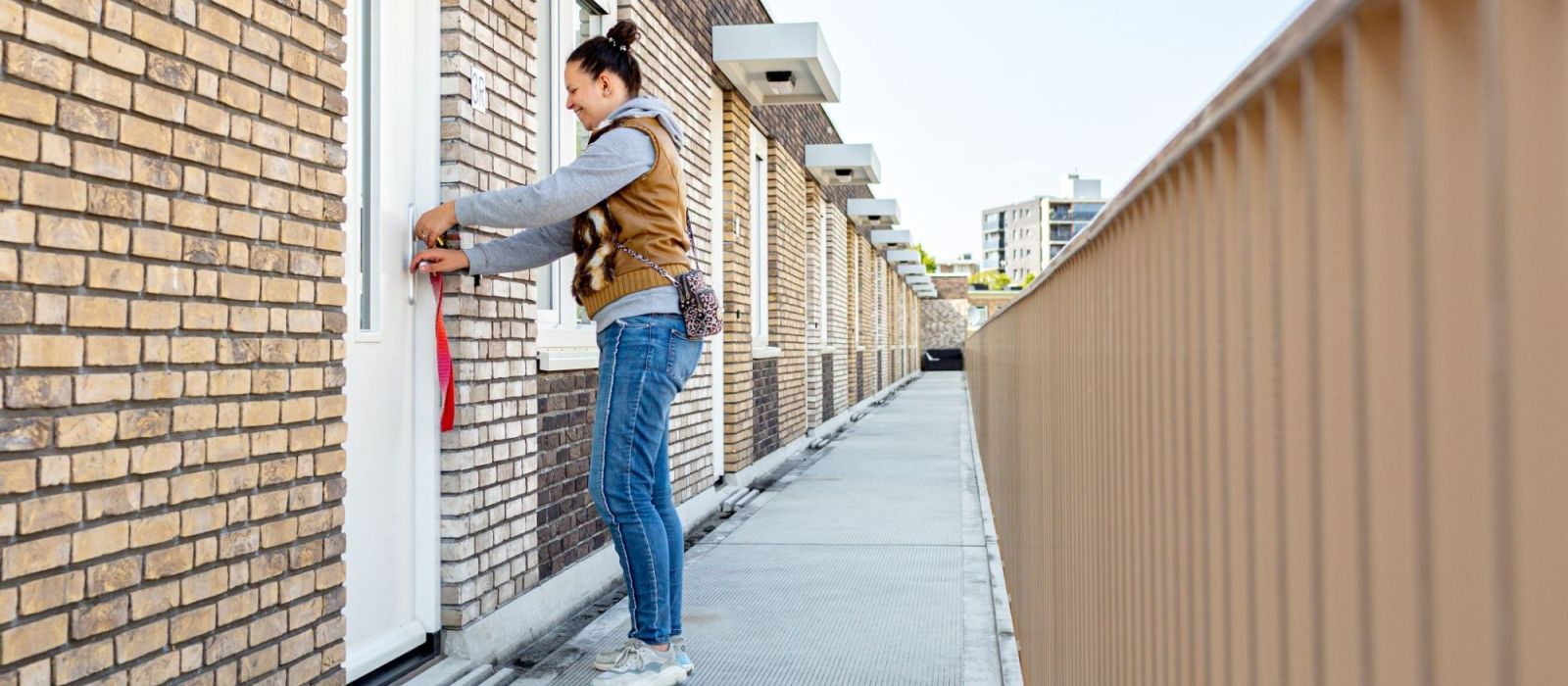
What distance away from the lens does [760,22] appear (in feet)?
31.4

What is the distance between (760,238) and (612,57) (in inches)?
256

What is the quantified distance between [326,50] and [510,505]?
67.5 inches

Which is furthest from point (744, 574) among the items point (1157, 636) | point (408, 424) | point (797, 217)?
point (797, 217)

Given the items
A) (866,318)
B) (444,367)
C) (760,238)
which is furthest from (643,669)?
(866,318)

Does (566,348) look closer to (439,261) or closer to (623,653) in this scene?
(439,261)

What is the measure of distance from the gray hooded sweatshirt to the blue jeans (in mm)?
57

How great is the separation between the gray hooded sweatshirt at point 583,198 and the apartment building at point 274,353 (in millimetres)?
284

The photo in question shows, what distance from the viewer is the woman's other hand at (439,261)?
330 centimetres

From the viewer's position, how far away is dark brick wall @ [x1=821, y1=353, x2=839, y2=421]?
13461 millimetres

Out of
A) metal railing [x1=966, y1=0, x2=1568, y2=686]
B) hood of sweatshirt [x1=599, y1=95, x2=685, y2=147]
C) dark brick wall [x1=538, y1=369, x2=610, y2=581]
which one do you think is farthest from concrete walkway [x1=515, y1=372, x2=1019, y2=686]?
metal railing [x1=966, y1=0, x2=1568, y2=686]

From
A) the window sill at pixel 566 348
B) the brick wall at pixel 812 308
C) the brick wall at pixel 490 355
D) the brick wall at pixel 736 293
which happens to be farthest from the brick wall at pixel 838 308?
the brick wall at pixel 490 355

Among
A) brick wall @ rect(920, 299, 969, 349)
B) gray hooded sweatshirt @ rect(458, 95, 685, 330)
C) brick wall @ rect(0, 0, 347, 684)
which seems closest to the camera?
brick wall @ rect(0, 0, 347, 684)

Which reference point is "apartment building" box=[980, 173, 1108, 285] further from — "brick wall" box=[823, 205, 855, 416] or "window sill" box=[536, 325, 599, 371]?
"window sill" box=[536, 325, 599, 371]

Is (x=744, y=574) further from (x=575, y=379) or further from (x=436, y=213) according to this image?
(x=436, y=213)
